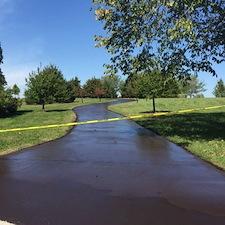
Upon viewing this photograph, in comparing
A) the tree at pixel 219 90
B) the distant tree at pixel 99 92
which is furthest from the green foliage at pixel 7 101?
the tree at pixel 219 90

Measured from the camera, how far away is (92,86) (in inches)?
3688

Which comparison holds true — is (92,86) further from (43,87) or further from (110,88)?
(43,87)

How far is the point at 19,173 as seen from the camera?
10.5 metres

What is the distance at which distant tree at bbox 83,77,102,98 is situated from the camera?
9325 centimetres

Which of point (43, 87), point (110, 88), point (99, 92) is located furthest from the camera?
point (110, 88)

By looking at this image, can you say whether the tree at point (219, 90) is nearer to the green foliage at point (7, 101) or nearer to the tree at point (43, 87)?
the tree at point (43, 87)

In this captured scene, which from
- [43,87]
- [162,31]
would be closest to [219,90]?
[43,87]

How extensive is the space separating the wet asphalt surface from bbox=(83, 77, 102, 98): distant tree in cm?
7846

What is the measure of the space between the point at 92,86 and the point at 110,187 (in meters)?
85.1

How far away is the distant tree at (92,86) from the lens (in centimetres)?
9325

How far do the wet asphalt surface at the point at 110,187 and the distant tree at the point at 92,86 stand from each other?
78461mm

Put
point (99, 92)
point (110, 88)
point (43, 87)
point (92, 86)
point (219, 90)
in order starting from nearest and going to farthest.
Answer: point (43, 87)
point (99, 92)
point (92, 86)
point (219, 90)
point (110, 88)

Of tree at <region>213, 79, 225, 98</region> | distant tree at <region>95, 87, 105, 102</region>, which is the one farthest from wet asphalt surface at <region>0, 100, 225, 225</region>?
tree at <region>213, 79, 225, 98</region>

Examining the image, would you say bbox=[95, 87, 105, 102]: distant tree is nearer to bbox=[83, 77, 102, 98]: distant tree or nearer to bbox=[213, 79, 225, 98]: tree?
bbox=[83, 77, 102, 98]: distant tree
